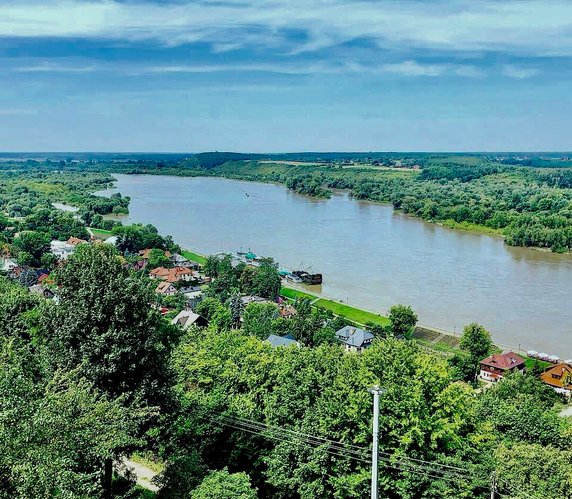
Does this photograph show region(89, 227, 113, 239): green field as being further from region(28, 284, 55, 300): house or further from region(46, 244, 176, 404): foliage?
region(46, 244, 176, 404): foliage

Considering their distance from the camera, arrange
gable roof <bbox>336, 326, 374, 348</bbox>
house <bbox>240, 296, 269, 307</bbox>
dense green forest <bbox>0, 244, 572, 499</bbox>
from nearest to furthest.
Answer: dense green forest <bbox>0, 244, 572, 499</bbox> < gable roof <bbox>336, 326, 374, 348</bbox> < house <bbox>240, 296, 269, 307</bbox>

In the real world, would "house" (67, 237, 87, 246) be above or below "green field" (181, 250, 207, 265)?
above

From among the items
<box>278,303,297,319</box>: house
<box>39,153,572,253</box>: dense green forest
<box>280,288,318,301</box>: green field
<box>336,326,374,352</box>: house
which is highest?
<box>39,153,572,253</box>: dense green forest

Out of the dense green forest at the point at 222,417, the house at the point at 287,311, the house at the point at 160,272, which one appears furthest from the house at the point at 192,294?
the dense green forest at the point at 222,417

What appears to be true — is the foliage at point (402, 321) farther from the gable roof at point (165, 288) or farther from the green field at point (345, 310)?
the gable roof at point (165, 288)

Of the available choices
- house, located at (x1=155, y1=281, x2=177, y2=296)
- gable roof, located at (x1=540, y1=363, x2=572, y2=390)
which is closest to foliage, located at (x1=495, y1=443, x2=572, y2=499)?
gable roof, located at (x1=540, y1=363, x2=572, y2=390)

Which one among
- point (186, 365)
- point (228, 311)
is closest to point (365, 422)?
point (186, 365)

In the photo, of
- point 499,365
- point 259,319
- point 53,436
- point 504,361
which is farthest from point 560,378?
point 53,436
